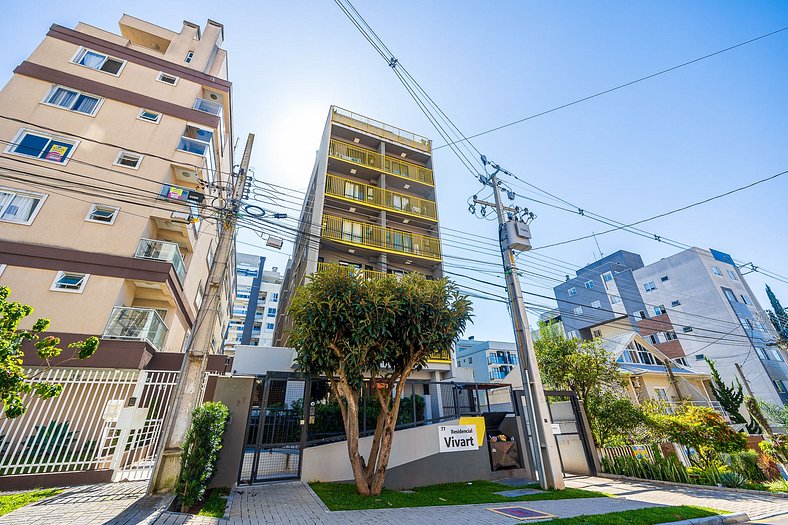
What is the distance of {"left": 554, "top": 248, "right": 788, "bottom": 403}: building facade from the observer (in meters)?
28.5

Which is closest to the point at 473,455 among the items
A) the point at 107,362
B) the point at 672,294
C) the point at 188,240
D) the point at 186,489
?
the point at 186,489

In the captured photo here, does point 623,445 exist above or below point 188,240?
below

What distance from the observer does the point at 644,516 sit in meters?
6.38

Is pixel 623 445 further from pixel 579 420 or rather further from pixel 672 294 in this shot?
pixel 672 294

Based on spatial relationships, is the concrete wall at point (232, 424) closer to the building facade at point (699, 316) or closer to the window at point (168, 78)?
the window at point (168, 78)

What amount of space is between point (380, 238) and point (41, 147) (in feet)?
52.3

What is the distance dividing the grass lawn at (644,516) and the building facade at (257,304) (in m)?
56.9

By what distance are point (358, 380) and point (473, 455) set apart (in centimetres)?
578

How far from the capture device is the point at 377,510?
22.0 feet

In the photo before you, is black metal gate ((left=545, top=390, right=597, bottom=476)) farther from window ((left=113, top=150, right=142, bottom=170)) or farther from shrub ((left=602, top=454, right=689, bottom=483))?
window ((left=113, top=150, right=142, bottom=170))

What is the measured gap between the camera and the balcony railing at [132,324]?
11.8 metres

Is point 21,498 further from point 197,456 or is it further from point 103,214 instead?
point 103,214

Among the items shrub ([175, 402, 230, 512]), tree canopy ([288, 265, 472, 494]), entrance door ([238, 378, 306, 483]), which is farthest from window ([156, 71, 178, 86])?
shrub ([175, 402, 230, 512])

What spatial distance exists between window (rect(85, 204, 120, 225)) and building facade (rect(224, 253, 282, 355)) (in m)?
43.4
